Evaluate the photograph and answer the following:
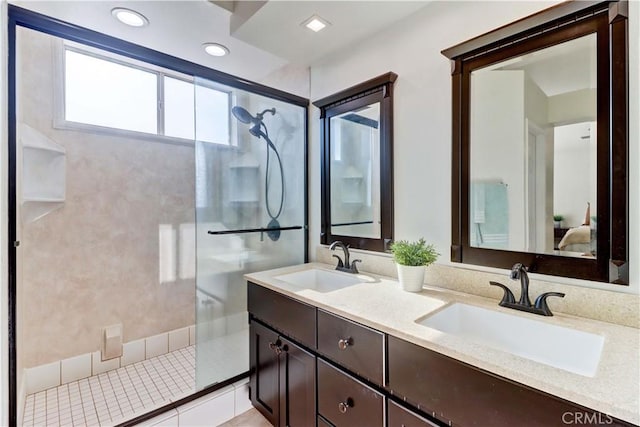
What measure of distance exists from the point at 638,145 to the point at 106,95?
2983 millimetres

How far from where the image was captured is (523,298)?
1201 millimetres

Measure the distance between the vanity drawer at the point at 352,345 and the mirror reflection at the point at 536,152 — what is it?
690 millimetres

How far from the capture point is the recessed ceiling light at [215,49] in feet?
6.41

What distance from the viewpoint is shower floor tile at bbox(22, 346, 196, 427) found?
175 cm

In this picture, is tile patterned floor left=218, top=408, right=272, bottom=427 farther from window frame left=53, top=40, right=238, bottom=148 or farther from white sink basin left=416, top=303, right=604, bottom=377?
window frame left=53, top=40, right=238, bottom=148

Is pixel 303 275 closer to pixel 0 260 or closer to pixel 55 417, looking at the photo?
pixel 0 260

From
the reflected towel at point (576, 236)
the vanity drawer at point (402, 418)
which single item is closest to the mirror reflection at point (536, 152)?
the reflected towel at point (576, 236)

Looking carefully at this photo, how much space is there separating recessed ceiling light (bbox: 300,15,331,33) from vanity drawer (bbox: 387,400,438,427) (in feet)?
5.97

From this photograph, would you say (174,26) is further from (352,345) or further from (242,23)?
(352,345)

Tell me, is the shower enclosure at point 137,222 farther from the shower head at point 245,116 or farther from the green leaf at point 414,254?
the green leaf at point 414,254

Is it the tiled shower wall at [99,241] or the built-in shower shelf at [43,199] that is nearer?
the built-in shower shelf at [43,199]

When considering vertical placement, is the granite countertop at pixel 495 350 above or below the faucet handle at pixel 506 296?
below

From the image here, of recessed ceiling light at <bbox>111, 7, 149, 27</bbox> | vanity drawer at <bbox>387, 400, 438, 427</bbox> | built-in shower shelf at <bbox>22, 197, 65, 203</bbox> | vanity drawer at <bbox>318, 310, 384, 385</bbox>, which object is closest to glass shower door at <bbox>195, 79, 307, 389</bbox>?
recessed ceiling light at <bbox>111, 7, 149, 27</bbox>

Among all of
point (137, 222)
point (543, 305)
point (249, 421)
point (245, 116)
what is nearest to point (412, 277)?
point (543, 305)
